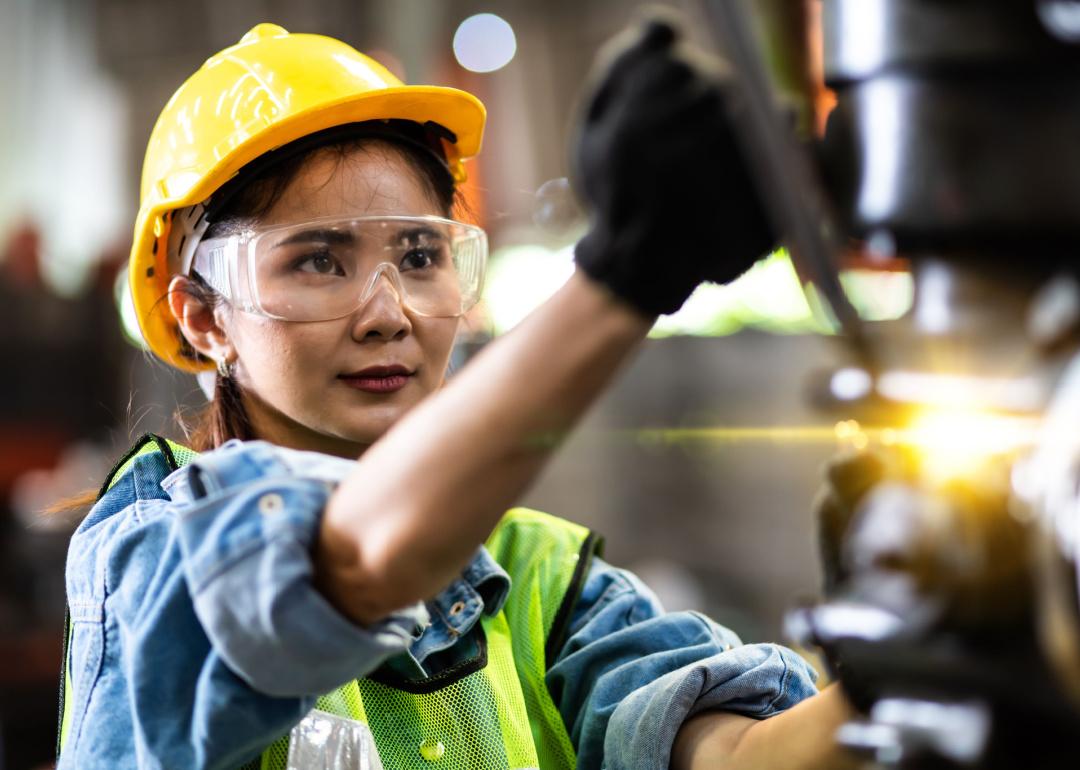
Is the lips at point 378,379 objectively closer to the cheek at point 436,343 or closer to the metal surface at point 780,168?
the cheek at point 436,343

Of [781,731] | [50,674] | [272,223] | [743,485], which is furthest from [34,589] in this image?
[781,731]

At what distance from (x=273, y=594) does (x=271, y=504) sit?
9 cm

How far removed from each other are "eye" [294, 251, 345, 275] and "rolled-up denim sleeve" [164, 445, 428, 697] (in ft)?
1.89

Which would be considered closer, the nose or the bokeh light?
the nose

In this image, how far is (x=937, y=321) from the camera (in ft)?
A: 2.99

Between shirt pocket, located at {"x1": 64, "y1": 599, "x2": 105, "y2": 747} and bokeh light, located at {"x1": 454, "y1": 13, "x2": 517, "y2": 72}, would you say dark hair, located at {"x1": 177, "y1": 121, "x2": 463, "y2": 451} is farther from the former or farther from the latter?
bokeh light, located at {"x1": 454, "y1": 13, "x2": 517, "y2": 72}

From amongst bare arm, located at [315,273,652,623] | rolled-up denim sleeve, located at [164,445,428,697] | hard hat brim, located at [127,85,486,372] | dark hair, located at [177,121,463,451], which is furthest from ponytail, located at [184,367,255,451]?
bare arm, located at [315,273,652,623]

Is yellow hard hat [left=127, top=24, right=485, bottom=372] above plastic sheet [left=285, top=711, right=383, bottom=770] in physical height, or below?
above

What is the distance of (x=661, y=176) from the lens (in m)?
0.90

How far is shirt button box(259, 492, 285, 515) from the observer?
1.12 m

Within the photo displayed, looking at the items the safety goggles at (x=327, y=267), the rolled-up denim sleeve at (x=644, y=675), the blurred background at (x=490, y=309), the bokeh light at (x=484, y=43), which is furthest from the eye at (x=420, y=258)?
the bokeh light at (x=484, y=43)

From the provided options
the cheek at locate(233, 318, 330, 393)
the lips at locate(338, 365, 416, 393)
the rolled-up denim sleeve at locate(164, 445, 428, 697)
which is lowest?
the rolled-up denim sleeve at locate(164, 445, 428, 697)

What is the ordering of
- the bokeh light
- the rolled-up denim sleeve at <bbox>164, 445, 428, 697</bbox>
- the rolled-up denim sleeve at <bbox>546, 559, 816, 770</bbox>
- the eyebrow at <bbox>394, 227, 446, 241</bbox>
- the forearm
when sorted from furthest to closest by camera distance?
the bokeh light < the eyebrow at <bbox>394, 227, 446, 241</bbox> < the rolled-up denim sleeve at <bbox>546, 559, 816, 770</bbox> < the forearm < the rolled-up denim sleeve at <bbox>164, 445, 428, 697</bbox>

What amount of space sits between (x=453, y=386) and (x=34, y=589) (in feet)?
19.8
